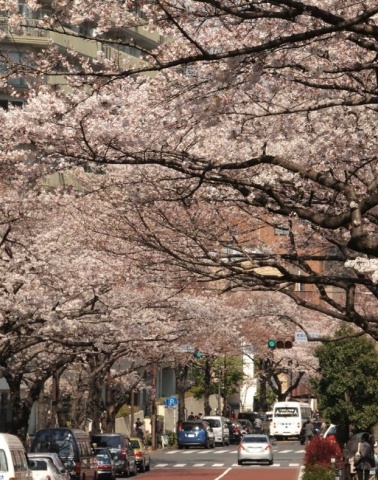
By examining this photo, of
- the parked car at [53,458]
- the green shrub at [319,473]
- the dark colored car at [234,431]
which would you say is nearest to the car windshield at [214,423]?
the dark colored car at [234,431]

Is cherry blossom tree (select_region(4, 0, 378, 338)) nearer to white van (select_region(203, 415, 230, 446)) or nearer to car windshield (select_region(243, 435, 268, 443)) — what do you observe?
car windshield (select_region(243, 435, 268, 443))

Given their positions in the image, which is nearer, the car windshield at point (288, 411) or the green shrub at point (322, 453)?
the green shrub at point (322, 453)

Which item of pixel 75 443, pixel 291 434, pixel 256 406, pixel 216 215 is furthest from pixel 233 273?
pixel 256 406

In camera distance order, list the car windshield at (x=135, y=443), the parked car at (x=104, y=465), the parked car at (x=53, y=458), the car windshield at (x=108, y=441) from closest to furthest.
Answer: the parked car at (x=53, y=458) → the parked car at (x=104, y=465) → the car windshield at (x=108, y=441) → the car windshield at (x=135, y=443)

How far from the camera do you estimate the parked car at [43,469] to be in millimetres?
24797

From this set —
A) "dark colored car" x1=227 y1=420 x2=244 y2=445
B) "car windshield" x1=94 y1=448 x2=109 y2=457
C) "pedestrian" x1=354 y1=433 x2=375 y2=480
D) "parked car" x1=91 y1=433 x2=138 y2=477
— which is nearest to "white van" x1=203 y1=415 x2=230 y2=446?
"dark colored car" x1=227 y1=420 x2=244 y2=445

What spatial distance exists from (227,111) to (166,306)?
20369 mm

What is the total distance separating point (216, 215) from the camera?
25.3 metres

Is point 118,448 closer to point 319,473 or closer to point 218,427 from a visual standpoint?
point 319,473

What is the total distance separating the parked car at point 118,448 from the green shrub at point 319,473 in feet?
39.0

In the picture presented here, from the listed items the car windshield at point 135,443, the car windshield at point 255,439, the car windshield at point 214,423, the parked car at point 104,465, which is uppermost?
the car windshield at point 214,423

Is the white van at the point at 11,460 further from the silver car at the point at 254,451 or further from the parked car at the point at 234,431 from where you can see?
the parked car at the point at 234,431

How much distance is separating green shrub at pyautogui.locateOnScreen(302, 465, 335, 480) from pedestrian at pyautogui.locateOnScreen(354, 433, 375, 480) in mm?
775

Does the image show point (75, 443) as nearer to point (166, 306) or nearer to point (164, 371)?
point (166, 306)
